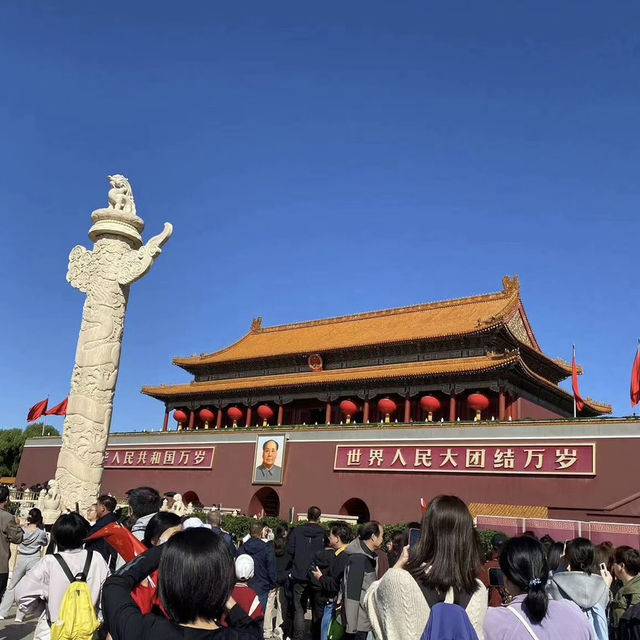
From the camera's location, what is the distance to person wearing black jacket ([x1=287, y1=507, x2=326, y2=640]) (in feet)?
20.8

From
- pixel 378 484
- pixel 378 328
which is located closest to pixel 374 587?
pixel 378 484

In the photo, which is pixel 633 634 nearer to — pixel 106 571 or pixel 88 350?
pixel 106 571

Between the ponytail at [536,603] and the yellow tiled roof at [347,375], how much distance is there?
1690cm

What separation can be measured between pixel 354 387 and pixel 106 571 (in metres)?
19.1

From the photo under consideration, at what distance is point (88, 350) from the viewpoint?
10.2 meters

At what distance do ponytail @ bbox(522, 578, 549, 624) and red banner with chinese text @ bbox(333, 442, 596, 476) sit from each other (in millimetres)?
14230

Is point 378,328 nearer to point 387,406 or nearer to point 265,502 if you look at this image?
point 387,406

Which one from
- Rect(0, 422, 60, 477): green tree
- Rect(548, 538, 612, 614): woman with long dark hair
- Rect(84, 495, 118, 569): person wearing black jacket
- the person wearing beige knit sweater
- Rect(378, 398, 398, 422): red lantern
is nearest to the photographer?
the person wearing beige knit sweater

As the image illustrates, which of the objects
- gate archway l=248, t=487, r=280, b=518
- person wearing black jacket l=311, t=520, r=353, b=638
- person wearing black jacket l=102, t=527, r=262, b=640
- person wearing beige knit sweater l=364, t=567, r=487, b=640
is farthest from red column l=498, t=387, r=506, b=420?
person wearing black jacket l=102, t=527, r=262, b=640

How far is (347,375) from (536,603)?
2018 centimetres

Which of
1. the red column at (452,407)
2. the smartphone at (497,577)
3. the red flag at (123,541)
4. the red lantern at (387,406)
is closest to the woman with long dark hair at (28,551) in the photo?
the red flag at (123,541)

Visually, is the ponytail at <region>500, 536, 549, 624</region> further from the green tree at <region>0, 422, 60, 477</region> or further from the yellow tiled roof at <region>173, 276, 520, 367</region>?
the green tree at <region>0, 422, 60, 477</region>

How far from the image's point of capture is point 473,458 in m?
17.4

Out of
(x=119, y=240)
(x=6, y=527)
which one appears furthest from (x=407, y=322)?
(x=6, y=527)
